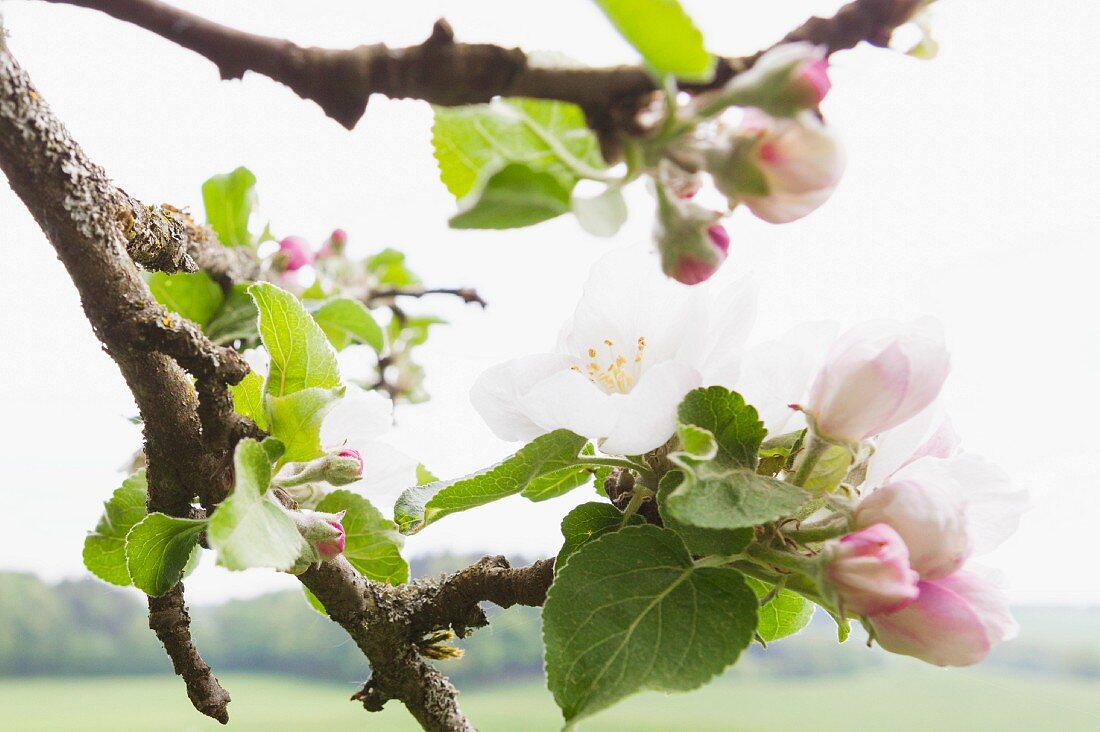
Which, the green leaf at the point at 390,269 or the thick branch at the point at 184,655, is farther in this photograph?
the green leaf at the point at 390,269

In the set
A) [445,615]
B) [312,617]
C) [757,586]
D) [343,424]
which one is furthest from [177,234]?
[312,617]

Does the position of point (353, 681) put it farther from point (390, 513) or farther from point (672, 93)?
point (672, 93)

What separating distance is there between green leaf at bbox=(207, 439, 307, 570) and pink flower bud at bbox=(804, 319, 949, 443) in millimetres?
203

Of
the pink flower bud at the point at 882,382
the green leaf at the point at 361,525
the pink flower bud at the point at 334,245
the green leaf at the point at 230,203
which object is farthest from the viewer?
the pink flower bud at the point at 334,245

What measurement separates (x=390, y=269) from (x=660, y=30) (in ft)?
2.73

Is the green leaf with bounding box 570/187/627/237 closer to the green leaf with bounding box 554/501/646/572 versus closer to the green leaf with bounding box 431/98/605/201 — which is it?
the green leaf with bounding box 431/98/605/201

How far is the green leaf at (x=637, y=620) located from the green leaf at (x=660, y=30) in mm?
187

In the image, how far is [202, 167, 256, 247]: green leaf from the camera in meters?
0.76

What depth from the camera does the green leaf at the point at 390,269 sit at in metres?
0.99

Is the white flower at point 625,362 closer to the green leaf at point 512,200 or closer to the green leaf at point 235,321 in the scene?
the green leaf at point 512,200

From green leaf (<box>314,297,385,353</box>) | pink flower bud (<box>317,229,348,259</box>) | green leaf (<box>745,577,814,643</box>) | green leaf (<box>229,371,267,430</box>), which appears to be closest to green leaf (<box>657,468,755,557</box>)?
green leaf (<box>745,577,814,643</box>)

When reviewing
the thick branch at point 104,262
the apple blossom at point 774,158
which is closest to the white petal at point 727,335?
the apple blossom at point 774,158

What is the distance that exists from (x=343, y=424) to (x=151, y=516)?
10 centimetres

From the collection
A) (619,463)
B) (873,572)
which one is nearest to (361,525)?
(619,463)
